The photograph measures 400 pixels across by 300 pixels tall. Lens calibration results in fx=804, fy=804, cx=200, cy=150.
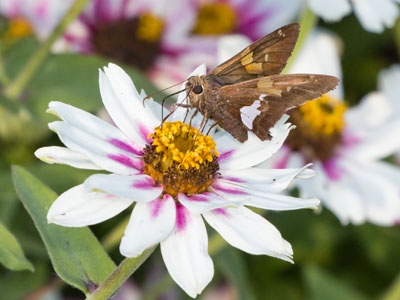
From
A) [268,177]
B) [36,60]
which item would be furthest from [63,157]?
[36,60]

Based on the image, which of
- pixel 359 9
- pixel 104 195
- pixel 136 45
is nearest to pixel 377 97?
pixel 359 9

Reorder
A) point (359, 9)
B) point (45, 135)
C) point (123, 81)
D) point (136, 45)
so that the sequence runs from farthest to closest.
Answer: point (136, 45) < point (45, 135) < point (359, 9) < point (123, 81)

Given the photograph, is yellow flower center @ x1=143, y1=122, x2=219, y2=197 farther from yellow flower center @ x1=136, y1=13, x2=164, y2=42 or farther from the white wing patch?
yellow flower center @ x1=136, y1=13, x2=164, y2=42

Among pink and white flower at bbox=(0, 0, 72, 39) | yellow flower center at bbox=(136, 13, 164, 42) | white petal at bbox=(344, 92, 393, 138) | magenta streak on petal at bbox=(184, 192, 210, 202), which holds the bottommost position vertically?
white petal at bbox=(344, 92, 393, 138)

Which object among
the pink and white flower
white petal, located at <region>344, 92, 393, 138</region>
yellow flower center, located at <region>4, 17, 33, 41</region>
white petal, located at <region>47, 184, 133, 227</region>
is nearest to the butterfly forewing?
white petal, located at <region>47, 184, 133, 227</region>

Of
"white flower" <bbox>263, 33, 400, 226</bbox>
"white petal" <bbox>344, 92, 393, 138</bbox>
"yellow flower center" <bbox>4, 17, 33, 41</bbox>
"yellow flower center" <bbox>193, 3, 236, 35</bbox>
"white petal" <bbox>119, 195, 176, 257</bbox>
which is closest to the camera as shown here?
"white petal" <bbox>119, 195, 176, 257</bbox>

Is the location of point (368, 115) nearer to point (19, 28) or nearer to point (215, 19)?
point (215, 19)

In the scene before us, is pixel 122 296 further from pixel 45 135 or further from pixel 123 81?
pixel 123 81
